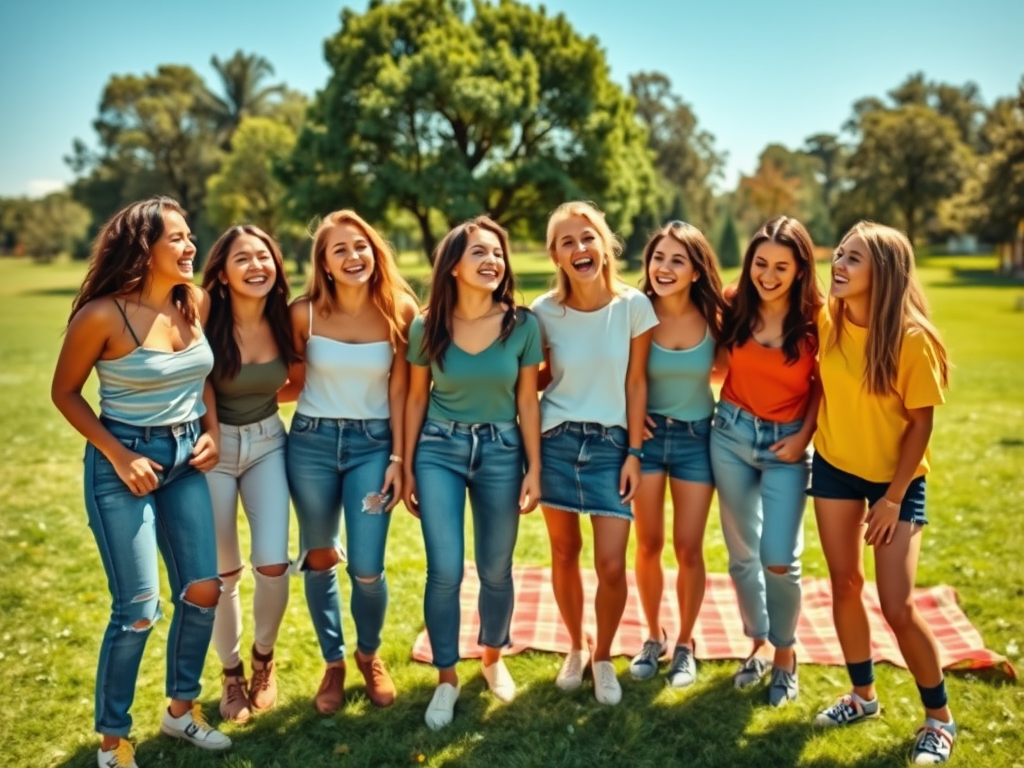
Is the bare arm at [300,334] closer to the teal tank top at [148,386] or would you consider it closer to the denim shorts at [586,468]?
the teal tank top at [148,386]

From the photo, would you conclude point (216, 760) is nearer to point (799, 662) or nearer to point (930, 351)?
point (799, 662)

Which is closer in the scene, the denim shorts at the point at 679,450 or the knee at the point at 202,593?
the knee at the point at 202,593

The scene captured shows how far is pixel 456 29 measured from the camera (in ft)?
89.5

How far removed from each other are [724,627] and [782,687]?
0.88 m

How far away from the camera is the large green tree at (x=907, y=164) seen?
154ft

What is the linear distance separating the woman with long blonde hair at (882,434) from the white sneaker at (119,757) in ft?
11.5

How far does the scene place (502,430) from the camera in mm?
3793

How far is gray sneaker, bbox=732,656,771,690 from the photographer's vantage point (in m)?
4.28

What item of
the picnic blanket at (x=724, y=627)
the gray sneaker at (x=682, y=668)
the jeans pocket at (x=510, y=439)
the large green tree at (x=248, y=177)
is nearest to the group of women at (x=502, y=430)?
the jeans pocket at (x=510, y=439)

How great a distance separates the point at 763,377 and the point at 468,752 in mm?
2431

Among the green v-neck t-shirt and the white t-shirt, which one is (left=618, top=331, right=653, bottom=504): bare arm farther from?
the green v-neck t-shirt

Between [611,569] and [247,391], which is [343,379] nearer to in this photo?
[247,391]

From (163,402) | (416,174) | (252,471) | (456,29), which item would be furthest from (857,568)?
(456,29)

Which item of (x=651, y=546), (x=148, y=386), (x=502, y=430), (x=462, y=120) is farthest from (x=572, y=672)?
(x=462, y=120)
